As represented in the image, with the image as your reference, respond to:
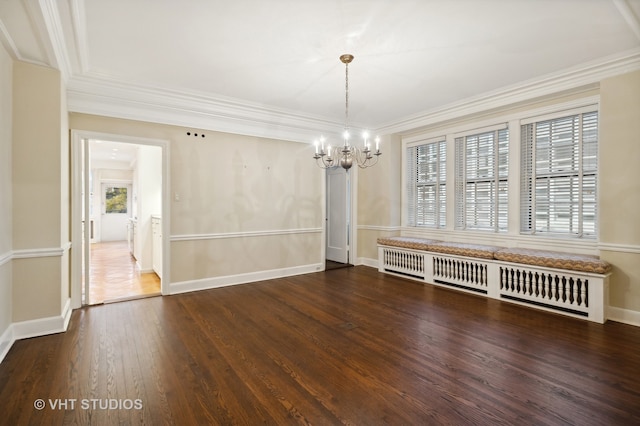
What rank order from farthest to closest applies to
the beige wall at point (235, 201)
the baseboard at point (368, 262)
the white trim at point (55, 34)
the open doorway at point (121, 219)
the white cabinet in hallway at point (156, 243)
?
the baseboard at point (368, 262) < the white cabinet in hallway at point (156, 243) < the open doorway at point (121, 219) < the beige wall at point (235, 201) < the white trim at point (55, 34)

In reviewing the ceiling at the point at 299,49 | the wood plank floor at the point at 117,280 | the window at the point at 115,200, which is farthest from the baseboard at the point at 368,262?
the window at the point at 115,200

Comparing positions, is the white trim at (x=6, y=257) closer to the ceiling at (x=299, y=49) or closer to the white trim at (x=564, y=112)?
the ceiling at (x=299, y=49)

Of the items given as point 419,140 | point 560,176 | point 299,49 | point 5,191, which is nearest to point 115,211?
point 5,191

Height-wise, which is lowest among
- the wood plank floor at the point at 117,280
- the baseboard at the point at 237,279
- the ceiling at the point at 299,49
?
the wood plank floor at the point at 117,280

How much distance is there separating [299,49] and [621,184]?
3.74 metres

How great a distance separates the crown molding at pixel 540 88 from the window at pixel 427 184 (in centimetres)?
54

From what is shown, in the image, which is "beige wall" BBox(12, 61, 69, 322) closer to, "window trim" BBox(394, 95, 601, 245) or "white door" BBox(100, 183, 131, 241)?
"window trim" BBox(394, 95, 601, 245)

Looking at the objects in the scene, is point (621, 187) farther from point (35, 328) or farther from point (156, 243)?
point (156, 243)

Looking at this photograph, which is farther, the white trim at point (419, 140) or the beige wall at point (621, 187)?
the white trim at point (419, 140)

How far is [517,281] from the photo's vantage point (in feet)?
13.2

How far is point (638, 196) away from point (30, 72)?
20.6 ft

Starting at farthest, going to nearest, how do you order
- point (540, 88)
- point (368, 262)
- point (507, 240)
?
point (368, 262) < point (507, 240) < point (540, 88)

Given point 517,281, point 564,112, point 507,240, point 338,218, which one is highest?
point 564,112

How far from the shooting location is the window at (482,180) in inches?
185
